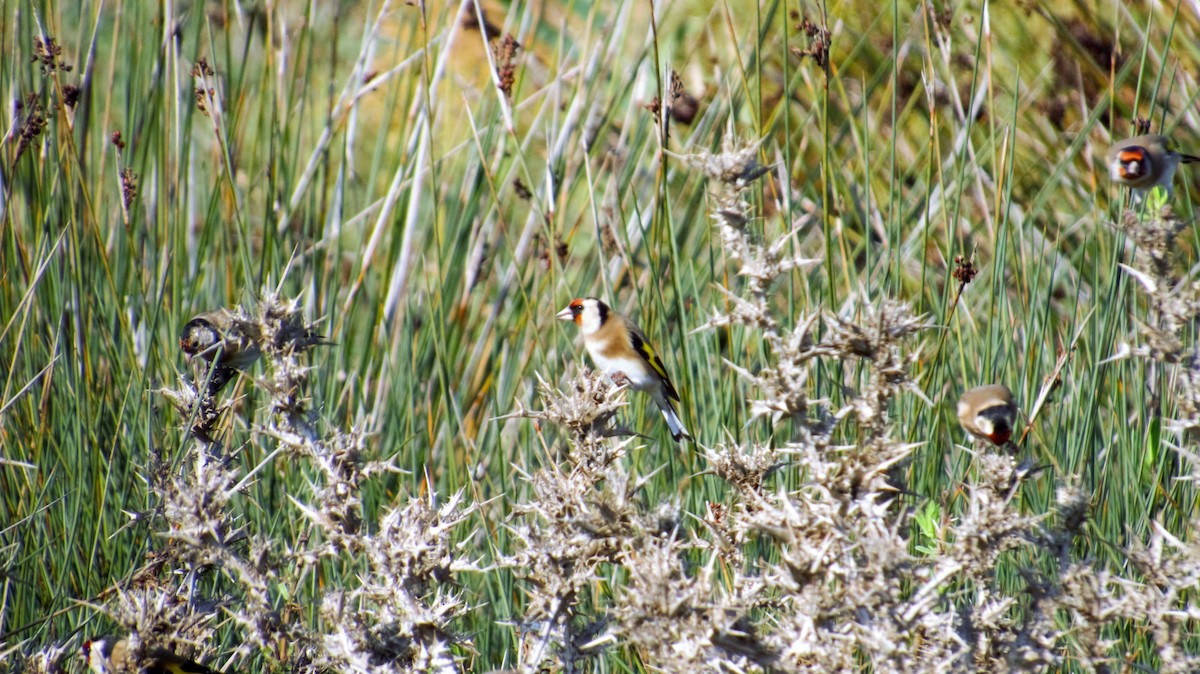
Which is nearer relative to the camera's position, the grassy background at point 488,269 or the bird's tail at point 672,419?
the grassy background at point 488,269

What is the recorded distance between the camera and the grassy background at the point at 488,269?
2.51 meters

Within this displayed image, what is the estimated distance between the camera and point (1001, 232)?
2.73 metres

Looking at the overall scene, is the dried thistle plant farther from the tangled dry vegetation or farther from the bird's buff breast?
the bird's buff breast

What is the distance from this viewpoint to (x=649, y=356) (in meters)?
3.04

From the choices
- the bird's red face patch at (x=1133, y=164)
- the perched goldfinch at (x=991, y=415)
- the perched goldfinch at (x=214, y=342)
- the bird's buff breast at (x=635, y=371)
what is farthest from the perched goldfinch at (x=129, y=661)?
the bird's red face patch at (x=1133, y=164)

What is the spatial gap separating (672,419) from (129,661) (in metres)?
1.70

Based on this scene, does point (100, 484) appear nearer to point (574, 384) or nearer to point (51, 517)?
point (51, 517)

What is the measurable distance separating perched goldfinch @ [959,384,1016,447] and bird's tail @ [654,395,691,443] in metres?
1.21

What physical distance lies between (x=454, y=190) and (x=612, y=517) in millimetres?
2710

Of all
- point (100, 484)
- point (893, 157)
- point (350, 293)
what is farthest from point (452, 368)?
point (893, 157)

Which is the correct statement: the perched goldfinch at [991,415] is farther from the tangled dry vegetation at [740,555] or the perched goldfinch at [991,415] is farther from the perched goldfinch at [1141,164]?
the perched goldfinch at [1141,164]

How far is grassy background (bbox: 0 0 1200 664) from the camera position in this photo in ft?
8.23

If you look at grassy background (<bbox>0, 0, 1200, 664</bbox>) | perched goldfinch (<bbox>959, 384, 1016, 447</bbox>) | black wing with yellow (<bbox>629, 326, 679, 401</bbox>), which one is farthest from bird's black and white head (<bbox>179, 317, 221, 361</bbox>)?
perched goldfinch (<bbox>959, 384, 1016, 447</bbox>)

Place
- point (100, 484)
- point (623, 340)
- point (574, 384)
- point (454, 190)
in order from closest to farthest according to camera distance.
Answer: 1. point (574, 384)
2. point (100, 484)
3. point (623, 340)
4. point (454, 190)
